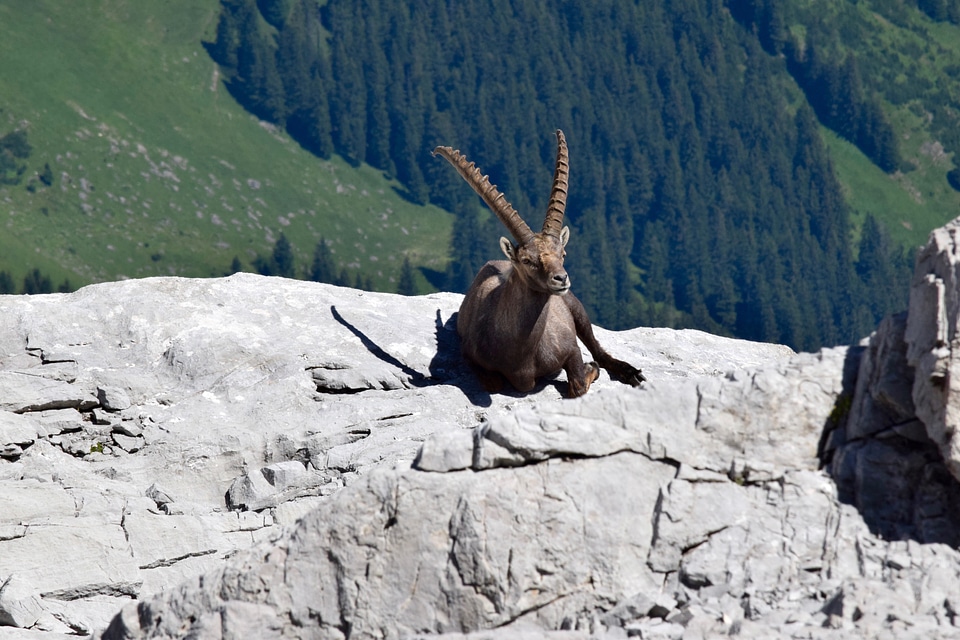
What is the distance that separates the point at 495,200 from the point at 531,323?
235 cm

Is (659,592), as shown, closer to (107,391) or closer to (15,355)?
(107,391)

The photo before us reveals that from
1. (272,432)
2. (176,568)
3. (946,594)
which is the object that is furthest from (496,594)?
(272,432)

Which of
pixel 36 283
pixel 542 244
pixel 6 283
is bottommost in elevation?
pixel 6 283

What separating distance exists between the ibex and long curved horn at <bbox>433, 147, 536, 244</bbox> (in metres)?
0.02

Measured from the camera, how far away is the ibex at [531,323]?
70.0 ft

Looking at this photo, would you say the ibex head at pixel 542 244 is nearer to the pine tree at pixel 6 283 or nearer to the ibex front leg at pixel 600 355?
the ibex front leg at pixel 600 355

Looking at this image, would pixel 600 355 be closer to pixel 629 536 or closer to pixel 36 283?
pixel 629 536

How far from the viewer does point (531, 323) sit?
862 inches

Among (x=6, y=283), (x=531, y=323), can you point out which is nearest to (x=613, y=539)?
(x=531, y=323)

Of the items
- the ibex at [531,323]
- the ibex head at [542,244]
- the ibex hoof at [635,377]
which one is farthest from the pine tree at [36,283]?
the ibex hoof at [635,377]

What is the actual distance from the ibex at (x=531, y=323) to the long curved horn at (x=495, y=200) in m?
0.02

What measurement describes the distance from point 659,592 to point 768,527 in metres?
1.10

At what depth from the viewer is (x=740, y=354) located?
82.5 feet

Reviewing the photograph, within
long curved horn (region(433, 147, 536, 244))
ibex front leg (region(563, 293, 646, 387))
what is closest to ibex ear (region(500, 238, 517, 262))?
long curved horn (region(433, 147, 536, 244))
